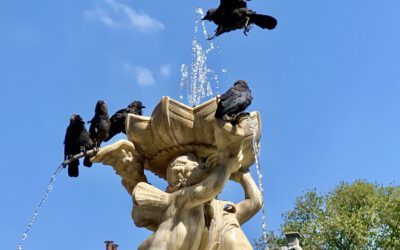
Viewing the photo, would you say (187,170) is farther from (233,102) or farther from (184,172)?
(233,102)

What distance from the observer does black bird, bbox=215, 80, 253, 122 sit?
22.1ft

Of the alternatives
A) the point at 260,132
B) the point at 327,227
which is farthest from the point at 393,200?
the point at 260,132

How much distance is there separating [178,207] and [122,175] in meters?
1.08

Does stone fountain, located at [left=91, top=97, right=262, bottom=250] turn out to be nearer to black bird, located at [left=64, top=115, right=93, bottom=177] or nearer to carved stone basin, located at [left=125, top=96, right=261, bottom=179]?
carved stone basin, located at [left=125, top=96, right=261, bottom=179]

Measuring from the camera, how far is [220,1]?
301 inches

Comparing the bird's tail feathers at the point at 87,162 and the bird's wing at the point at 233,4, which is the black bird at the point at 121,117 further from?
the bird's wing at the point at 233,4

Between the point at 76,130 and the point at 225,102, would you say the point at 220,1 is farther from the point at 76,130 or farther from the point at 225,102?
the point at 76,130

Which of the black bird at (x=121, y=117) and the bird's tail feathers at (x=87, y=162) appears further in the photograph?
the black bird at (x=121, y=117)

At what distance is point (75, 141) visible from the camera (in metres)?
7.46

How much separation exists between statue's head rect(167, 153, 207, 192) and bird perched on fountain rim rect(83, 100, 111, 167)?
886mm

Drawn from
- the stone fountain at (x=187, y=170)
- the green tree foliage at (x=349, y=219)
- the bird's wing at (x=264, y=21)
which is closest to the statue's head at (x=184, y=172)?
the stone fountain at (x=187, y=170)

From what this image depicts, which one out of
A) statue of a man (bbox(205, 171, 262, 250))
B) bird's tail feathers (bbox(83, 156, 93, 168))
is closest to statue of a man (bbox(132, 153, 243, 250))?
statue of a man (bbox(205, 171, 262, 250))

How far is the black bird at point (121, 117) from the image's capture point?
780 centimetres

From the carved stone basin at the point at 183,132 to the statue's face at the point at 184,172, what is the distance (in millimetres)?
211
